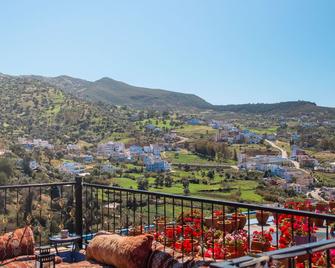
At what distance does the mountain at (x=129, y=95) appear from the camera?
70188mm

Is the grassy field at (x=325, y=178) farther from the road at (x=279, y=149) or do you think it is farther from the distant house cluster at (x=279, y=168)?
the road at (x=279, y=149)

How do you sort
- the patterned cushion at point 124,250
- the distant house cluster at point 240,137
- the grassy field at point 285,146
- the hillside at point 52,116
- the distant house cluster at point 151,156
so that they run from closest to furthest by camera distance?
the patterned cushion at point 124,250 → the distant house cluster at point 151,156 → the hillside at point 52,116 → the grassy field at point 285,146 → the distant house cluster at point 240,137

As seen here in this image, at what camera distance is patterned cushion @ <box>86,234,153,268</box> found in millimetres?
4083

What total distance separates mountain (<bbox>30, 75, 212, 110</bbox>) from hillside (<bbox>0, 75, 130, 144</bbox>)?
13066 millimetres

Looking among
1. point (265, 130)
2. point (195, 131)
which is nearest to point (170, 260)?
point (265, 130)

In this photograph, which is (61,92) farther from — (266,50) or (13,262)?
(13,262)

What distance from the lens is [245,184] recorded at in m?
33.3

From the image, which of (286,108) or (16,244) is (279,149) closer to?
(286,108)

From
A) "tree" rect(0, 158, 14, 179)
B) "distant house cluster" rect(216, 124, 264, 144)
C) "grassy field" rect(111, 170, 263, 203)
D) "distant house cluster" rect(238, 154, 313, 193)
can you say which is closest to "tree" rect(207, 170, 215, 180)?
"grassy field" rect(111, 170, 263, 203)

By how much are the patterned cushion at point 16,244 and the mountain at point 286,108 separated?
44895 mm

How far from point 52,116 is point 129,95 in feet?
106

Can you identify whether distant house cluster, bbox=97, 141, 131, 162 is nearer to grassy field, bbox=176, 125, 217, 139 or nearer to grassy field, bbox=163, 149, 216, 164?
grassy field, bbox=163, 149, 216, 164

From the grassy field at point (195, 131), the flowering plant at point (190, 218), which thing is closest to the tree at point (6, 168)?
the flowering plant at point (190, 218)

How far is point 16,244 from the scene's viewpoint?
16.1 ft
